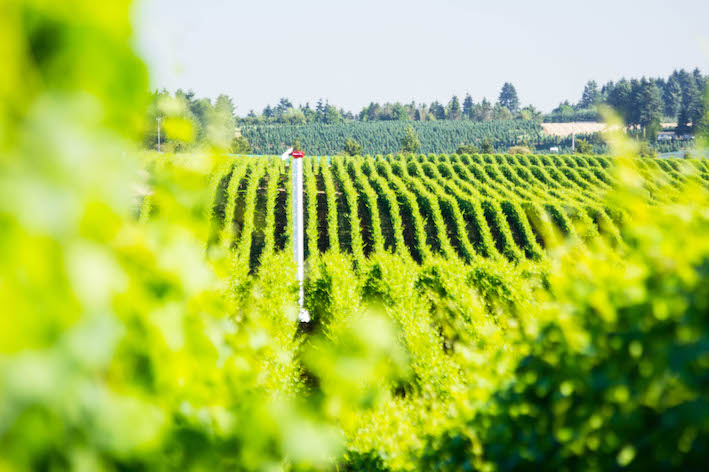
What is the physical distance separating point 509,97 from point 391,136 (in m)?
88.9

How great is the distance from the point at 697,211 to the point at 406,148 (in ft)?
277

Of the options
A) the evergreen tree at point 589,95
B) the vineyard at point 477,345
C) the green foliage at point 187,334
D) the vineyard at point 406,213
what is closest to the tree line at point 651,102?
the evergreen tree at point 589,95

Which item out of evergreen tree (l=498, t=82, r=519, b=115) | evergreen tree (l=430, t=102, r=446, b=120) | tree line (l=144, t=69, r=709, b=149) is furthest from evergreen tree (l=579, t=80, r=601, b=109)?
evergreen tree (l=430, t=102, r=446, b=120)

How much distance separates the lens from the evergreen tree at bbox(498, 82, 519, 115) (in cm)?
18825

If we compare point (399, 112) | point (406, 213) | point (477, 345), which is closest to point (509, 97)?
point (399, 112)

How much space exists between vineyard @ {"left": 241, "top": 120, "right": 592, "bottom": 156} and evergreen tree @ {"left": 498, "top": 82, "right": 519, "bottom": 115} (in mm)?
68720

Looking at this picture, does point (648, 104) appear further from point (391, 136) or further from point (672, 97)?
point (391, 136)

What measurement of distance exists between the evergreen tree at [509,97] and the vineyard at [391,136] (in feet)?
225

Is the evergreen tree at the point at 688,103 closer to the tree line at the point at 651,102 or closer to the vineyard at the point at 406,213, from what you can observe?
the tree line at the point at 651,102

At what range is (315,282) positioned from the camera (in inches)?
580

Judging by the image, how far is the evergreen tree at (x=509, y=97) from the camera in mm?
188250

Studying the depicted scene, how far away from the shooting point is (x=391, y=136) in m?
117

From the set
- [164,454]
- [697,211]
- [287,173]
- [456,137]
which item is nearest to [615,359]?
[697,211]

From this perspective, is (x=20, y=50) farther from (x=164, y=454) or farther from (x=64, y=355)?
(x=164, y=454)
